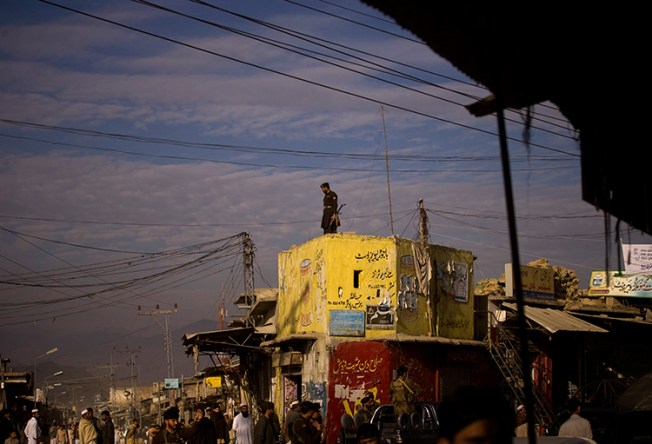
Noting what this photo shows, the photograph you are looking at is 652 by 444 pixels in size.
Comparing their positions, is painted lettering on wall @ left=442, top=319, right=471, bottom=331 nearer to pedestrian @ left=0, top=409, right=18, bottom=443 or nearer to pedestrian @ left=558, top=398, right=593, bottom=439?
pedestrian @ left=0, top=409, right=18, bottom=443

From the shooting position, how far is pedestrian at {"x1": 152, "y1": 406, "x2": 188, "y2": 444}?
17.1m


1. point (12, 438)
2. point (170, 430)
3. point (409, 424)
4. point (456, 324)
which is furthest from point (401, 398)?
point (456, 324)

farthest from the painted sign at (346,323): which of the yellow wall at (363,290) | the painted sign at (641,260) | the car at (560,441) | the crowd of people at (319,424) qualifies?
the car at (560,441)

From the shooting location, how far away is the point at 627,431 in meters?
9.45

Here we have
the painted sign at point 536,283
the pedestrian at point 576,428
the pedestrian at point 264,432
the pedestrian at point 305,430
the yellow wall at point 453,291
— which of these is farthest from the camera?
the painted sign at point 536,283

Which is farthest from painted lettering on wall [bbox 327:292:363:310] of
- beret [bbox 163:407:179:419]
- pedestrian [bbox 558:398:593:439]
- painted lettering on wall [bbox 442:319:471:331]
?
pedestrian [bbox 558:398:593:439]

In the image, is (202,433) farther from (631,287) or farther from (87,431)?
(631,287)

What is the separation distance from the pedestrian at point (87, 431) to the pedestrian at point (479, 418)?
20.4 m

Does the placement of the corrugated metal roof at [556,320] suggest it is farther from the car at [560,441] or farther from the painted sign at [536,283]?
the car at [560,441]

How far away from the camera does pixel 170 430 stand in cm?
1725

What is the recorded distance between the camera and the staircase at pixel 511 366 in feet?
104

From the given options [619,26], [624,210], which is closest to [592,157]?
[624,210]

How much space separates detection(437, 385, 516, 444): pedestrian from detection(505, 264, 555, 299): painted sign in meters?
30.3

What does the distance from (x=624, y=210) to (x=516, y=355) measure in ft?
89.9
